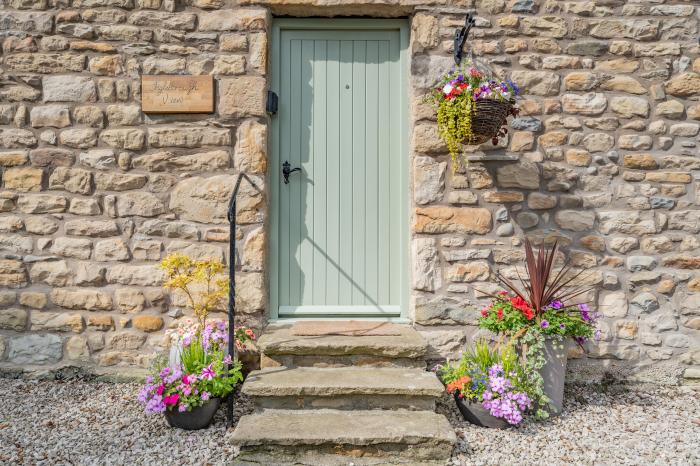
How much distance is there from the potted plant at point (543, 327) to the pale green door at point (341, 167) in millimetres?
759

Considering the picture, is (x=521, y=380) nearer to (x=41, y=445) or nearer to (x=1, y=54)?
(x=41, y=445)

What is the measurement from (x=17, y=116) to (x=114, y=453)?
7.67 ft

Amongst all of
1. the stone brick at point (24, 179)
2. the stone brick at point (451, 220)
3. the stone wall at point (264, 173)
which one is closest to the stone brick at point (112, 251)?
the stone wall at point (264, 173)

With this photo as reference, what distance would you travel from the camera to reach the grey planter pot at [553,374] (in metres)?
2.77

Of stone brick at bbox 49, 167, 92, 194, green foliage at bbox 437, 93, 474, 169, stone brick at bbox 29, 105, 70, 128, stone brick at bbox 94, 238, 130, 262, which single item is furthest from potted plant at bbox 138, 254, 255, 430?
green foliage at bbox 437, 93, 474, 169

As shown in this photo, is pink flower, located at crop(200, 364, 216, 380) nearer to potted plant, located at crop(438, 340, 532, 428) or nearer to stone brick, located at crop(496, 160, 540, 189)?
potted plant, located at crop(438, 340, 532, 428)

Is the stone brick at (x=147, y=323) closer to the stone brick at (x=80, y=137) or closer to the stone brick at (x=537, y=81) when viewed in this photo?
the stone brick at (x=80, y=137)

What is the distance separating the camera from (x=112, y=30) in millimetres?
3146

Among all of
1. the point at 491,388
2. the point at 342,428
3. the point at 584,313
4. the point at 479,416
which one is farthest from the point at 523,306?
the point at 342,428

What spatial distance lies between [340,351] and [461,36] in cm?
218

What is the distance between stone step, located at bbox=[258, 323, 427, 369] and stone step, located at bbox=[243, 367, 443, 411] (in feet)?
0.63

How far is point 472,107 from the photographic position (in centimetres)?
273

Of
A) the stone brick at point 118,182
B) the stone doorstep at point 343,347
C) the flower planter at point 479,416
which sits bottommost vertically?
the flower planter at point 479,416

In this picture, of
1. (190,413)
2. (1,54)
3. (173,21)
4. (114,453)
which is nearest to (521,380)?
(190,413)
